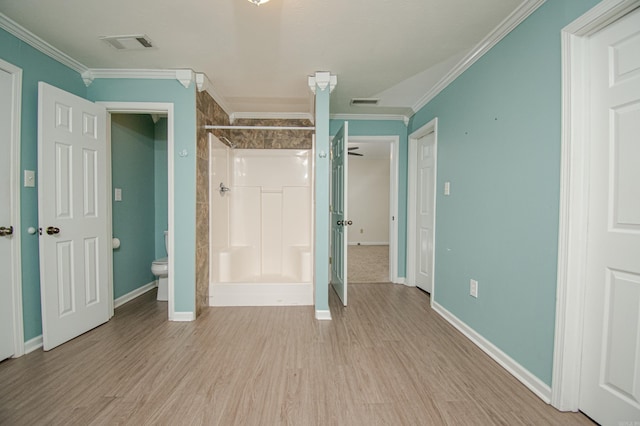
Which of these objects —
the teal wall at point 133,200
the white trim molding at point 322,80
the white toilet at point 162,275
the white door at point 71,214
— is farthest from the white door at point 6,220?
the white trim molding at point 322,80

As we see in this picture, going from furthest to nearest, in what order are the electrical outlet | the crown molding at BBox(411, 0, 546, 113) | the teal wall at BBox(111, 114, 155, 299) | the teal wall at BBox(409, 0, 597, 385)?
the teal wall at BBox(111, 114, 155, 299)
the electrical outlet
the crown molding at BBox(411, 0, 546, 113)
the teal wall at BBox(409, 0, 597, 385)

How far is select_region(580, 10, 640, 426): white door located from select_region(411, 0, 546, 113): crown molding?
48cm

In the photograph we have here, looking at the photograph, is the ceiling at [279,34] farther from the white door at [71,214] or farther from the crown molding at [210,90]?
the white door at [71,214]

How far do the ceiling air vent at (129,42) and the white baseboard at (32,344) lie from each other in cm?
234

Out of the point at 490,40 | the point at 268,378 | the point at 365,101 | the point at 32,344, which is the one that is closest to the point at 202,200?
the point at 32,344

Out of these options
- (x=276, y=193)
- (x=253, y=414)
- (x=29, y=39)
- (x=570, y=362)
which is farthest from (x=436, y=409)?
(x=29, y=39)

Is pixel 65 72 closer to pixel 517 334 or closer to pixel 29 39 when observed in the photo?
pixel 29 39

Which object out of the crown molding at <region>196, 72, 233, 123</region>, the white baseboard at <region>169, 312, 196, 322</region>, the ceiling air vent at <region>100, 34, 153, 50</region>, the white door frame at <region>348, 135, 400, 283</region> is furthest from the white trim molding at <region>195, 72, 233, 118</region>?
the white baseboard at <region>169, 312, 196, 322</region>

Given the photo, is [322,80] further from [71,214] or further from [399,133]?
A: [71,214]

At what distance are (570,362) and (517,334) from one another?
321mm

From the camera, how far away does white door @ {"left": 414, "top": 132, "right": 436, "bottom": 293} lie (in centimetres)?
323

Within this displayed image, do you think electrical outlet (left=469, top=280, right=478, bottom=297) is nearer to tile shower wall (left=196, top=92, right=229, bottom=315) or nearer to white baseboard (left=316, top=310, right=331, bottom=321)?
white baseboard (left=316, top=310, right=331, bottom=321)

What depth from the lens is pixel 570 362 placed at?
4.51 ft

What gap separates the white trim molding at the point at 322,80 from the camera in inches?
98.8
